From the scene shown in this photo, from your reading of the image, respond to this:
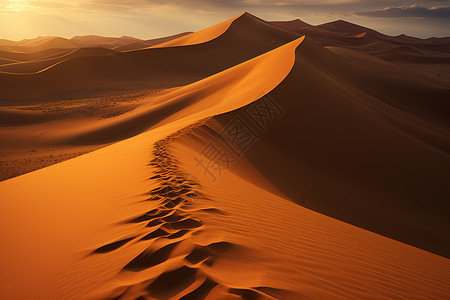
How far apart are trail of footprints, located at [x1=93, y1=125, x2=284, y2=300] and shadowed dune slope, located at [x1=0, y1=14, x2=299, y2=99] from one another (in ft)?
92.8

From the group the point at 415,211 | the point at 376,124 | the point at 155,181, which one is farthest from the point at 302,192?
the point at 376,124

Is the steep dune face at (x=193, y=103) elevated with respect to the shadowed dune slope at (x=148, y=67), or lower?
lower

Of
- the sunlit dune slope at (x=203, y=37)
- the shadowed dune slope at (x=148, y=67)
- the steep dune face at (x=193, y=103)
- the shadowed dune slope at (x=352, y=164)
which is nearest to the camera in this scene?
A: the shadowed dune slope at (x=352, y=164)

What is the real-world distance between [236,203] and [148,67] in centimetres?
3665

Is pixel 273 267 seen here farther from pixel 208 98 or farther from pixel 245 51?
pixel 245 51

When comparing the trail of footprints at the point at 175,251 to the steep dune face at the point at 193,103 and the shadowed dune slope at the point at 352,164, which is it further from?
the steep dune face at the point at 193,103

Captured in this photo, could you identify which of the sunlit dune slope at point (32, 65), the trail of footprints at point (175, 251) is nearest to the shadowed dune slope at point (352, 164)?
the trail of footprints at point (175, 251)

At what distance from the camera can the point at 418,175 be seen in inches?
300

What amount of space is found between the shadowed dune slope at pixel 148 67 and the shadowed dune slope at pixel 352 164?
2322cm

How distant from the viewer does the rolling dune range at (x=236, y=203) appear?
2250 millimetres

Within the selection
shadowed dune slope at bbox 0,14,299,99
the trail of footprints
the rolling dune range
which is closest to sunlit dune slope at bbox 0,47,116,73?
shadowed dune slope at bbox 0,14,299,99

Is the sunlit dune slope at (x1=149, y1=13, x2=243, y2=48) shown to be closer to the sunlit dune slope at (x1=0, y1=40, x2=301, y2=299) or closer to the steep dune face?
the steep dune face

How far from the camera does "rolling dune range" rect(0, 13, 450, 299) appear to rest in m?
Result: 2.25

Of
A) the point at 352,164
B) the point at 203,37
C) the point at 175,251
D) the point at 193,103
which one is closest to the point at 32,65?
the point at 203,37
